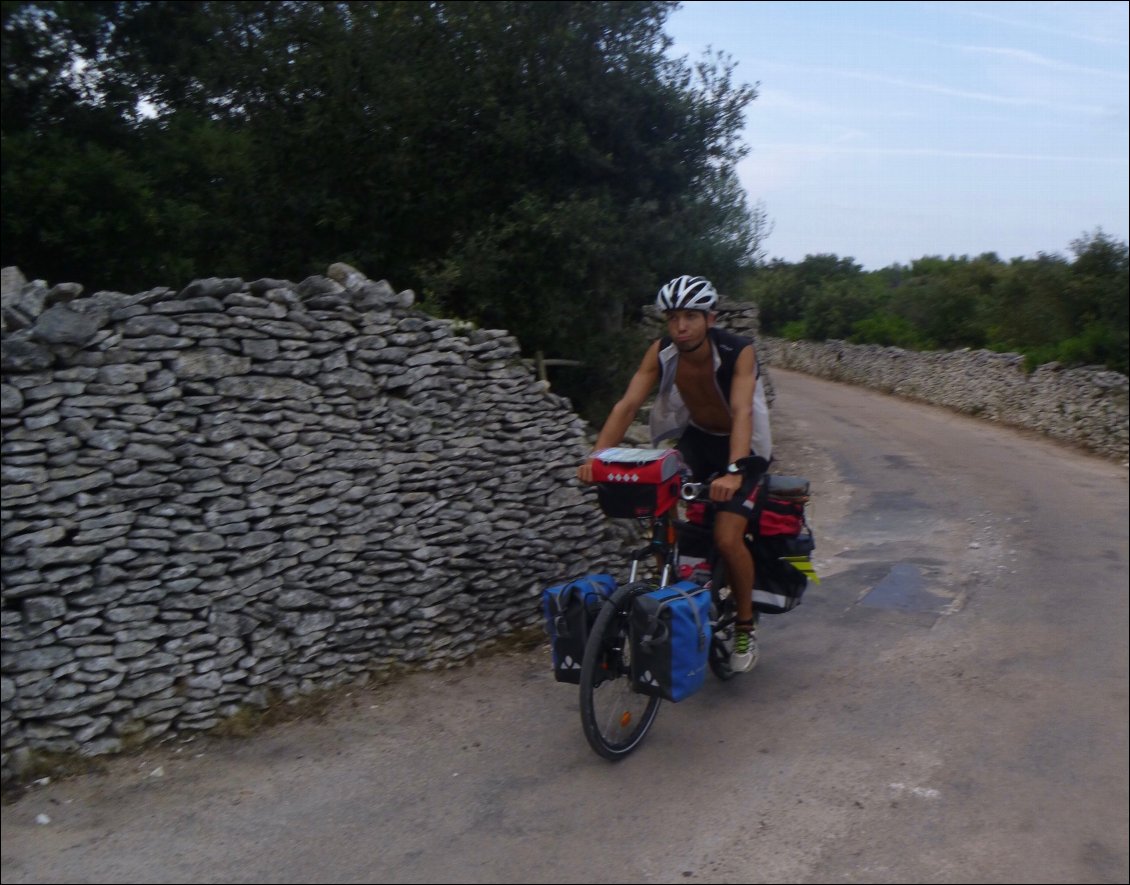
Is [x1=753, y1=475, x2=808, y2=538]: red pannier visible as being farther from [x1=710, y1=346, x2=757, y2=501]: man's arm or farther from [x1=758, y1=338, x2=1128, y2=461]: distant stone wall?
[x1=758, y1=338, x2=1128, y2=461]: distant stone wall

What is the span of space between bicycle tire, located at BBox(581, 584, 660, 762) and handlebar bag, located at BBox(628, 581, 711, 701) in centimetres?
7

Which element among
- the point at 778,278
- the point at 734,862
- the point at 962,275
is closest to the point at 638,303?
the point at 734,862

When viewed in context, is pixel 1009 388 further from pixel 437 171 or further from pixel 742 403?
pixel 742 403

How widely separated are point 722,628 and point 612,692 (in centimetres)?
104

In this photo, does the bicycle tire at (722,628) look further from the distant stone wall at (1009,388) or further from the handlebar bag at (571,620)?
the distant stone wall at (1009,388)

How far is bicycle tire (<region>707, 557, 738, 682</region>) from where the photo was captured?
561cm

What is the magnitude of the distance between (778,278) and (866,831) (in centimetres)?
4105

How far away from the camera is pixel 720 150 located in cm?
1105

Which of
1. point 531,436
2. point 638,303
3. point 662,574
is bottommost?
point 662,574

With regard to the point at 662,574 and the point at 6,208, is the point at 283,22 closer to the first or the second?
the point at 6,208

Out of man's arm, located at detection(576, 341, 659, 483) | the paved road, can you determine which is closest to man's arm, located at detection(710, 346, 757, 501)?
man's arm, located at detection(576, 341, 659, 483)

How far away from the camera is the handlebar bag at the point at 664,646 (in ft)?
15.5

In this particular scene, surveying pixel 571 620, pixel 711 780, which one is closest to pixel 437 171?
pixel 571 620

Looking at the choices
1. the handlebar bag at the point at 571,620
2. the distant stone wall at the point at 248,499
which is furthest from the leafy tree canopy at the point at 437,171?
the handlebar bag at the point at 571,620
